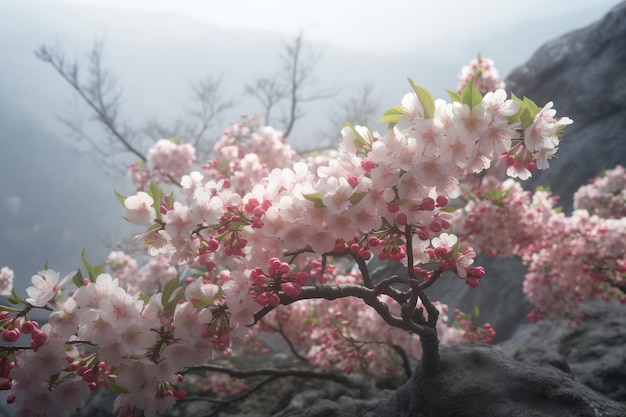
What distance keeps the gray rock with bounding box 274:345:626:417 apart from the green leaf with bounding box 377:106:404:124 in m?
1.31

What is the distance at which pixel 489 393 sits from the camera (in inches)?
72.9

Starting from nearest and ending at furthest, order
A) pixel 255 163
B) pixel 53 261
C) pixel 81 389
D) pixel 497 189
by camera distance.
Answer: pixel 81 389
pixel 497 189
pixel 255 163
pixel 53 261

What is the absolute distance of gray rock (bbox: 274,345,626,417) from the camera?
180 centimetres

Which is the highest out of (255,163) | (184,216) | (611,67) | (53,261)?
(611,67)

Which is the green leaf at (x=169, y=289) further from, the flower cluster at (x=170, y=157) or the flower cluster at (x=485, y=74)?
the flower cluster at (x=485, y=74)

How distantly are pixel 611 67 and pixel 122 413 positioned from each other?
36.9ft

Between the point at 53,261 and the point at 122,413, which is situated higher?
the point at 122,413

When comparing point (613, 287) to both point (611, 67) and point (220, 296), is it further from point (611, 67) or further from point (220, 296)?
point (611, 67)

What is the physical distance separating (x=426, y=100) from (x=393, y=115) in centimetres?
13

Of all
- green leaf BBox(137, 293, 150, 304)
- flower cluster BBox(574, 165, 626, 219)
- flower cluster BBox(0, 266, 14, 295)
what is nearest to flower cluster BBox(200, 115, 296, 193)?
flower cluster BBox(0, 266, 14, 295)

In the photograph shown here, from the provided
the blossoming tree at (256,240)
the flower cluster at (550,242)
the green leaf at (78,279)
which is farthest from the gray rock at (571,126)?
the green leaf at (78,279)

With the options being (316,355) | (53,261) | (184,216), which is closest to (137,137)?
(316,355)

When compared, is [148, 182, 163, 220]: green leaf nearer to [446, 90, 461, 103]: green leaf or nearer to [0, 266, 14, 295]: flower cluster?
[446, 90, 461, 103]: green leaf

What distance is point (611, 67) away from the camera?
8914 mm
